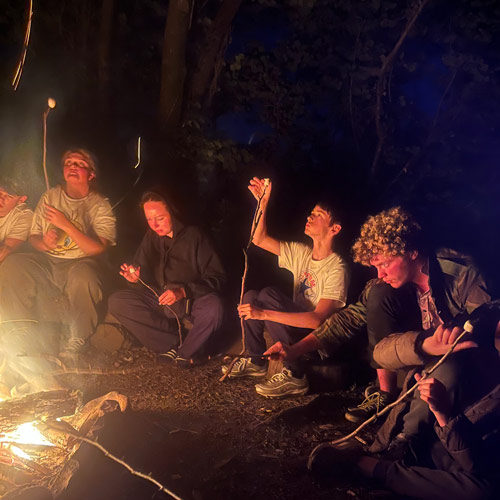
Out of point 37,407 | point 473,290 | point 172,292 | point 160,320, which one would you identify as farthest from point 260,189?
point 37,407

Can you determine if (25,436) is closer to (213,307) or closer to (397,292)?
(213,307)

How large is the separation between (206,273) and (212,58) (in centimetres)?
286

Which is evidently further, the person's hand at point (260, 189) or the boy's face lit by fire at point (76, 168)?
the boy's face lit by fire at point (76, 168)

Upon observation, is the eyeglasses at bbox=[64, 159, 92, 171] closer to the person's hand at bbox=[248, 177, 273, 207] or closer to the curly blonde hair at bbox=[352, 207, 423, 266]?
the person's hand at bbox=[248, 177, 273, 207]

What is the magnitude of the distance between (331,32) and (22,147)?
155 inches

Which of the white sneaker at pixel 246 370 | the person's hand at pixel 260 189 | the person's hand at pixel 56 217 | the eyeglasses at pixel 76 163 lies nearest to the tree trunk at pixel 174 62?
the eyeglasses at pixel 76 163

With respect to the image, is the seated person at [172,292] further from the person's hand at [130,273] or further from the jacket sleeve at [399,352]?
the jacket sleeve at [399,352]

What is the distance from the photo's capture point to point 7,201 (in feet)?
19.1

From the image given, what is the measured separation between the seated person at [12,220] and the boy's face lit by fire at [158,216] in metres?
1.45

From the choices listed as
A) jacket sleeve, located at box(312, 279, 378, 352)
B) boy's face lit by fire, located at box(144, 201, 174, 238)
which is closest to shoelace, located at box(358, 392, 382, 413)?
jacket sleeve, located at box(312, 279, 378, 352)

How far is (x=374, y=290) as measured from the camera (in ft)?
13.6

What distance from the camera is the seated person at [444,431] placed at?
3.03 metres

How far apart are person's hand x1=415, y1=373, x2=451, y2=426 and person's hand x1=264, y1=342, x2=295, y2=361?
1.41 metres

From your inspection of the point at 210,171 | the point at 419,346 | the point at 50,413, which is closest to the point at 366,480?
the point at 419,346
